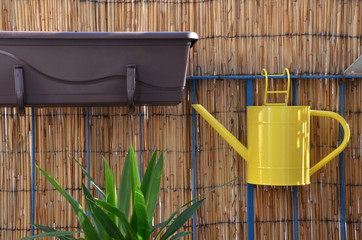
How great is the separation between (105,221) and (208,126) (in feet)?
2.34

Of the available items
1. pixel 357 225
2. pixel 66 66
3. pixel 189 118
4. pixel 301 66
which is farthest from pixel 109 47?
pixel 357 225

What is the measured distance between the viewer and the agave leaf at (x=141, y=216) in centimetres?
177

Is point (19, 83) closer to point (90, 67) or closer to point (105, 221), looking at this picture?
point (90, 67)

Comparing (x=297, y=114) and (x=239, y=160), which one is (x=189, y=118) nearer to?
(x=239, y=160)

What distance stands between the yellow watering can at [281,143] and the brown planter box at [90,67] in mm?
358

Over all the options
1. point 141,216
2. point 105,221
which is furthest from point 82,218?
point 141,216

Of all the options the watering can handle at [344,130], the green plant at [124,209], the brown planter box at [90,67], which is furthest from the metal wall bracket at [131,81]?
the watering can handle at [344,130]

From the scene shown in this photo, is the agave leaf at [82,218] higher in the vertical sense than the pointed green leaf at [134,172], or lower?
lower

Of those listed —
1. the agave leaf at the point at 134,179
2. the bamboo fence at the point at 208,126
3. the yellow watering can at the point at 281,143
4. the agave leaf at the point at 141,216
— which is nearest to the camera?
the agave leaf at the point at 141,216

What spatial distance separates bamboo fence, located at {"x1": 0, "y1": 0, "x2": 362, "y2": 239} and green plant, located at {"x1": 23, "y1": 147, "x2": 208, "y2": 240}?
0.33 meters

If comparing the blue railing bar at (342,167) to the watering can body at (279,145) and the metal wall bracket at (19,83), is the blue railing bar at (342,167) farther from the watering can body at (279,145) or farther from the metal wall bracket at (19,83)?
the metal wall bracket at (19,83)

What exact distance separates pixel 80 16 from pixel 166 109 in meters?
0.55

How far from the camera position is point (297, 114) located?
2119mm

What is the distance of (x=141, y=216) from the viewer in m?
1.83
